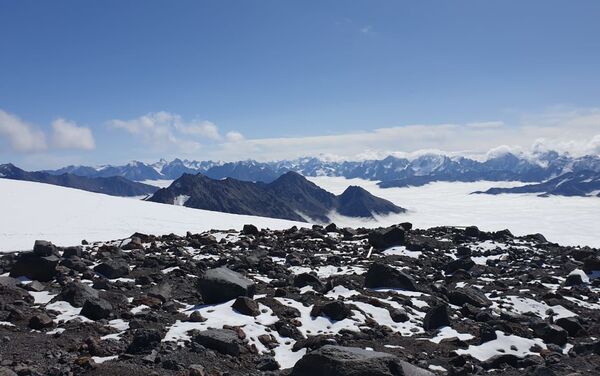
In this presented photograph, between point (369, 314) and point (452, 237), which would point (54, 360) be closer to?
point (369, 314)

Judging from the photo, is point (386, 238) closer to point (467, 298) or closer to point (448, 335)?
point (467, 298)

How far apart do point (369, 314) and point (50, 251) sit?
16032 millimetres

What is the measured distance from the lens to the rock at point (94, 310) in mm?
14992

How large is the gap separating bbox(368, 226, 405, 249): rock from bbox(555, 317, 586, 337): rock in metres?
17.1

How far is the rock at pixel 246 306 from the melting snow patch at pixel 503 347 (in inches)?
291

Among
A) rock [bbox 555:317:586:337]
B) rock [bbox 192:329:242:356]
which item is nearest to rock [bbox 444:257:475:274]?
rock [bbox 555:317:586:337]

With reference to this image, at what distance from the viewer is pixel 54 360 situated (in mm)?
11312

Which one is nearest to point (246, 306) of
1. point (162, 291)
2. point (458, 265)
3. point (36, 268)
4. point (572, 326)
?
point (162, 291)

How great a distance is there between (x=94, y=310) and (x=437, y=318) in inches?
516

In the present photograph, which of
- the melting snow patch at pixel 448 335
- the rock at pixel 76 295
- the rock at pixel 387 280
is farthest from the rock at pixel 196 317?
the rock at pixel 387 280

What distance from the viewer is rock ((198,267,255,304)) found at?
17.5m

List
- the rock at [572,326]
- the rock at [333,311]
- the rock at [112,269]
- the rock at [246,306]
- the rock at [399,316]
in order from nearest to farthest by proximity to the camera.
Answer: the rock at [246,306], the rock at [333,311], the rock at [399,316], the rock at [572,326], the rock at [112,269]

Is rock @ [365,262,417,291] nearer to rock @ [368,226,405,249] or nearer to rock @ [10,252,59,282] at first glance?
rock @ [368,226,405,249]

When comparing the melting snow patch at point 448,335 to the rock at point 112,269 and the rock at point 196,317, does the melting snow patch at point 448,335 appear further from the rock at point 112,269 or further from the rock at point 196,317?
the rock at point 112,269
